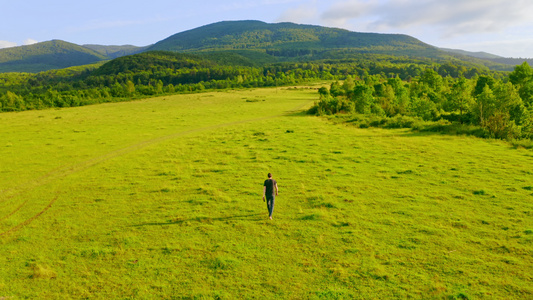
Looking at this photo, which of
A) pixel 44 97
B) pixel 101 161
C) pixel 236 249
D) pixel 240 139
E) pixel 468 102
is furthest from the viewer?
pixel 44 97

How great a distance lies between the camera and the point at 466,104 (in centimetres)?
5356

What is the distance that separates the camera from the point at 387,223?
17984mm

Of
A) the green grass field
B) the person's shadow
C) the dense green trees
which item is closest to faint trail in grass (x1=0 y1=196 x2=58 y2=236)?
the green grass field

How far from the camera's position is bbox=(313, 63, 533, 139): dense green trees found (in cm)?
4269

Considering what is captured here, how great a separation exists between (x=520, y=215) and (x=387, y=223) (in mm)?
8476

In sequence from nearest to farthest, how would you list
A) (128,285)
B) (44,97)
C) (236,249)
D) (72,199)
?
(128,285), (236,249), (72,199), (44,97)

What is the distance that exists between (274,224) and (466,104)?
170ft

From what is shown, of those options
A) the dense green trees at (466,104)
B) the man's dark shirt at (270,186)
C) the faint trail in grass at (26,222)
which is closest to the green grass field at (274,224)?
the faint trail in grass at (26,222)

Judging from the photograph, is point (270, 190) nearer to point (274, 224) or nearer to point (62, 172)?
point (274, 224)

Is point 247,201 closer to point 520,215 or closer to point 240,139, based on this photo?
point 520,215

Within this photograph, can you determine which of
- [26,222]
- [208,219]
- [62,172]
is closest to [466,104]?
[208,219]

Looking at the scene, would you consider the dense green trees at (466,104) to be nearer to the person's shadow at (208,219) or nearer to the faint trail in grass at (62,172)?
the person's shadow at (208,219)

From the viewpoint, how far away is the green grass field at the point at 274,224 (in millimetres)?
12906

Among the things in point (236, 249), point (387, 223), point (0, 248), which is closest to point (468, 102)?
point (387, 223)
